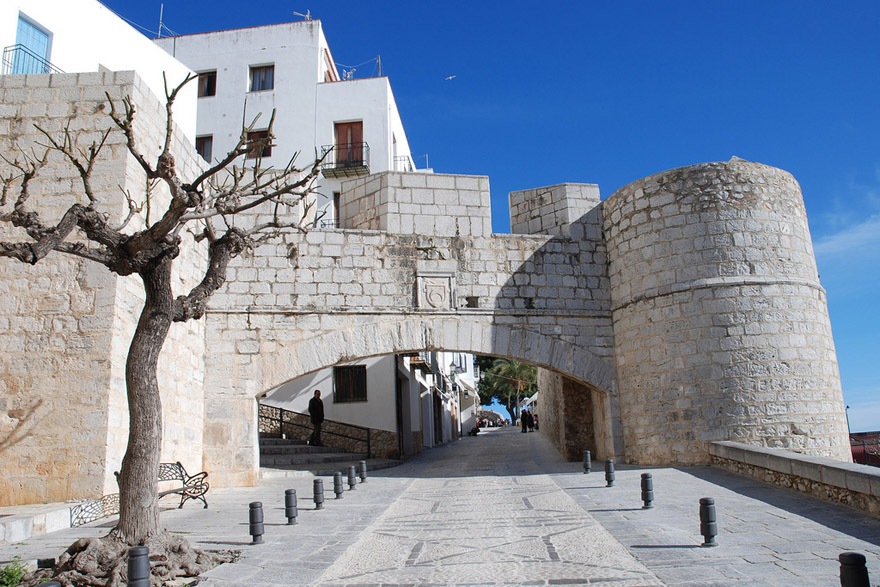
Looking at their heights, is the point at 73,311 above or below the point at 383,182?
below

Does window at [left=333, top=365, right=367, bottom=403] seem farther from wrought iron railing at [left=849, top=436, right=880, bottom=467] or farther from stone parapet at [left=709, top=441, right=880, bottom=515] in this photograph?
wrought iron railing at [left=849, top=436, right=880, bottom=467]

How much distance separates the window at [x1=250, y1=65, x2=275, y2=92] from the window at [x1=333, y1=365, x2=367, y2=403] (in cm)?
1155

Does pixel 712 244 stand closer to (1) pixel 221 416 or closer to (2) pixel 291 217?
(2) pixel 291 217

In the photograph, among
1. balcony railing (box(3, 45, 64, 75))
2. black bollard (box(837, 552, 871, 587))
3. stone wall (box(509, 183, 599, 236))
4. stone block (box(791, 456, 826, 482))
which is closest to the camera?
black bollard (box(837, 552, 871, 587))

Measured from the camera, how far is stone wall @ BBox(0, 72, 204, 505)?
7.62 meters

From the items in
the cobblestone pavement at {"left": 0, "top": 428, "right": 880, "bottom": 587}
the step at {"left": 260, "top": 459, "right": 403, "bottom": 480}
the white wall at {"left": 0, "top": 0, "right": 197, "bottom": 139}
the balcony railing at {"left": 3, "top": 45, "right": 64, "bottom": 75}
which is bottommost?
the cobblestone pavement at {"left": 0, "top": 428, "right": 880, "bottom": 587}

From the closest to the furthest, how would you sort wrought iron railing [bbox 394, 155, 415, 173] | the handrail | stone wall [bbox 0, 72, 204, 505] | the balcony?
stone wall [bbox 0, 72, 204, 505]
the handrail
the balcony
wrought iron railing [bbox 394, 155, 415, 173]

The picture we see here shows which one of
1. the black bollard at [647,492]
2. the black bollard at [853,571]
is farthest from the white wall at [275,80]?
the black bollard at [853,571]

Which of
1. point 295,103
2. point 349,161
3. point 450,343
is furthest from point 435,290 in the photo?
point 295,103

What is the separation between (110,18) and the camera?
1565 cm

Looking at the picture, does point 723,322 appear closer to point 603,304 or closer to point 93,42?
point 603,304

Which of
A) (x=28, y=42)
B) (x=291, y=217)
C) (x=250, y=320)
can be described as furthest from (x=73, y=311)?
(x=28, y=42)

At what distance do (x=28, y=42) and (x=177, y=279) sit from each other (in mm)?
7469

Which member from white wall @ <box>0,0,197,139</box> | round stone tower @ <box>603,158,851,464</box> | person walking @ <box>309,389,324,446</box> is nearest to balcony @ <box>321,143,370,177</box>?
white wall @ <box>0,0,197,139</box>
